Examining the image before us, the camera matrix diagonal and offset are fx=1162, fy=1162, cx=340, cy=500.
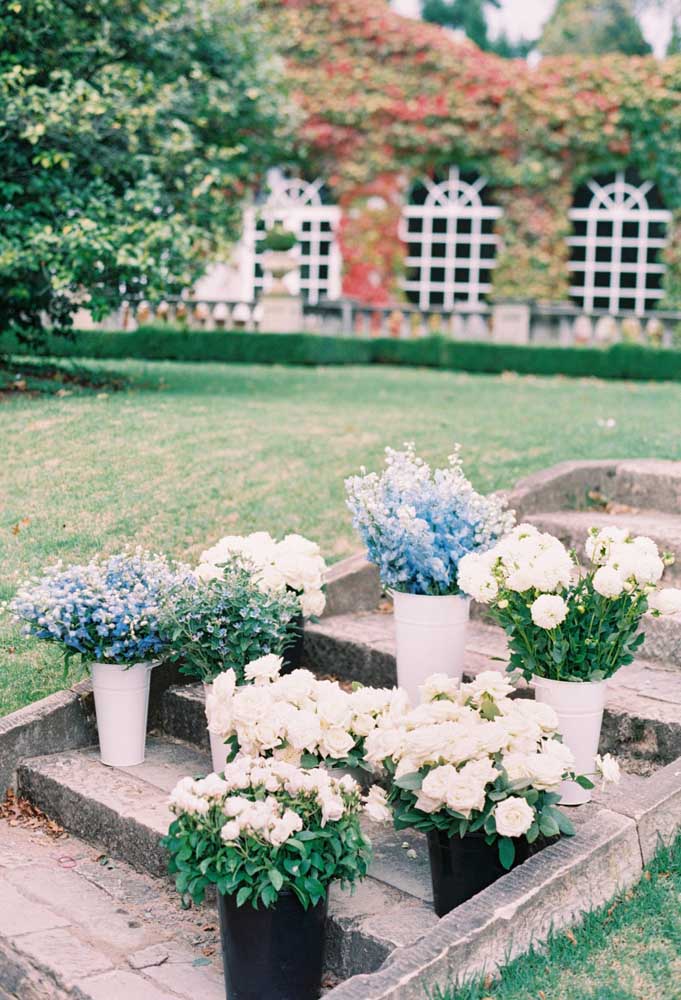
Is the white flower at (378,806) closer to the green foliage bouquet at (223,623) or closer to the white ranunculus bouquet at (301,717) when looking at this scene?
the white ranunculus bouquet at (301,717)

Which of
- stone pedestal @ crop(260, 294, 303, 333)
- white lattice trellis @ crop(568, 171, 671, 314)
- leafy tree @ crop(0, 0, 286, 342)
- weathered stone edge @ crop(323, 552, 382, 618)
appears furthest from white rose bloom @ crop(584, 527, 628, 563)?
white lattice trellis @ crop(568, 171, 671, 314)

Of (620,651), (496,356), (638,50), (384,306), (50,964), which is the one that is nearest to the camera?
(50,964)

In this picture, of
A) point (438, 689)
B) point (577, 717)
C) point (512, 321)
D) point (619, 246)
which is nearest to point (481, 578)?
point (438, 689)

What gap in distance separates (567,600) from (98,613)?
1631 millimetres

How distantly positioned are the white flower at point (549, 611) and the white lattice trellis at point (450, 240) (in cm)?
1608

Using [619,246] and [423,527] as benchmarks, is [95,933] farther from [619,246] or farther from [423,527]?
[619,246]

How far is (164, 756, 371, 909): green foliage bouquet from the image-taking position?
3059 millimetres

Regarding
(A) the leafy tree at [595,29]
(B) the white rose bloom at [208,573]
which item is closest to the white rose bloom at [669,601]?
(B) the white rose bloom at [208,573]

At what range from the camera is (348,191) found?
19.3 m

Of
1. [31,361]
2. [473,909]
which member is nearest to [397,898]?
[473,909]

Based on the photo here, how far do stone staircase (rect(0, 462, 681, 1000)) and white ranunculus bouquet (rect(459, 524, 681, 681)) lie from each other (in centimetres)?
25

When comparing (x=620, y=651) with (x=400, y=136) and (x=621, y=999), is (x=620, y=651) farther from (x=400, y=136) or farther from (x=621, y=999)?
(x=400, y=136)

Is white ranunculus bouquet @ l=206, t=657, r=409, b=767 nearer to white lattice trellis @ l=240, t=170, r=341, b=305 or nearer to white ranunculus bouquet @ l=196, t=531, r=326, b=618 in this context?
white ranunculus bouquet @ l=196, t=531, r=326, b=618

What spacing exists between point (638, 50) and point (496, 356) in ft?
66.9
